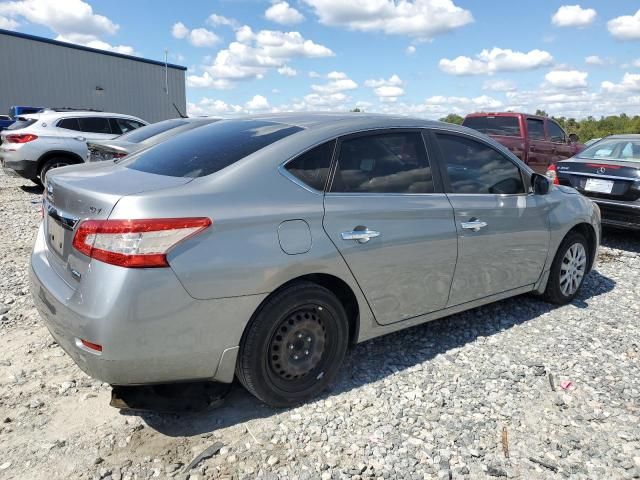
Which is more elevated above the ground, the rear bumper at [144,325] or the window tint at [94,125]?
the window tint at [94,125]

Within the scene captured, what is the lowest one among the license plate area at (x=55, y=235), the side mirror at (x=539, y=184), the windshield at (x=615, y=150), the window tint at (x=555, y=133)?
the license plate area at (x=55, y=235)

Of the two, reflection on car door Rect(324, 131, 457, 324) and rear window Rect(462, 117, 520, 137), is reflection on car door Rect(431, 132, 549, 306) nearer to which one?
reflection on car door Rect(324, 131, 457, 324)

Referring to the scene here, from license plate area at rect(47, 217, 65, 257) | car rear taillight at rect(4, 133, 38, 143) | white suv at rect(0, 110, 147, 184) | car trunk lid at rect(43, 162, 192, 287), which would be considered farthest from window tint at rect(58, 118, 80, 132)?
license plate area at rect(47, 217, 65, 257)

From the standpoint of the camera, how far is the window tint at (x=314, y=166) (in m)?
2.80

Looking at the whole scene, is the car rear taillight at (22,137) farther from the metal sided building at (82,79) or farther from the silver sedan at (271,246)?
the metal sided building at (82,79)

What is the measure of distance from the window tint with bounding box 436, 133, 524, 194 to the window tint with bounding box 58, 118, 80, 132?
30.2ft

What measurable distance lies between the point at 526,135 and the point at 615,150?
4.25m

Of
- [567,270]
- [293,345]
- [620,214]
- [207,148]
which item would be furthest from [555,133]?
[293,345]

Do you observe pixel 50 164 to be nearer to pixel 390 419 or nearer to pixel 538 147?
pixel 390 419

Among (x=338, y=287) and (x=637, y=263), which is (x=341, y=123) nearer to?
(x=338, y=287)

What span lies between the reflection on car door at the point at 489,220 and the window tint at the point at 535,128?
8.17 meters

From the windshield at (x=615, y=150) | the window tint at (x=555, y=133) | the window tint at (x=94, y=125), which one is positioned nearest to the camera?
the windshield at (x=615, y=150)

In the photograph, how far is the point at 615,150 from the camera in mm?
7227

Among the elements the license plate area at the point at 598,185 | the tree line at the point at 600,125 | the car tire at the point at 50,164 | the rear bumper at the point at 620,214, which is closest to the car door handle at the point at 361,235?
the rear bumper at the point at 620,214
